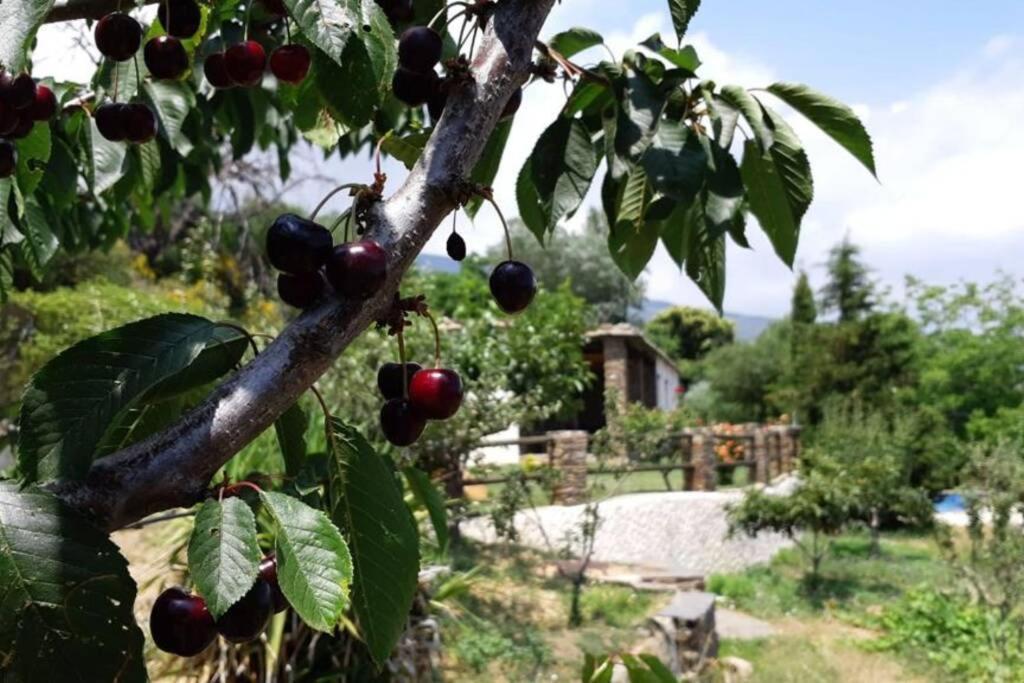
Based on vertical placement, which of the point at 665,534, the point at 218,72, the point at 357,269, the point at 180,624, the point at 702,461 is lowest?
the point at 665,534

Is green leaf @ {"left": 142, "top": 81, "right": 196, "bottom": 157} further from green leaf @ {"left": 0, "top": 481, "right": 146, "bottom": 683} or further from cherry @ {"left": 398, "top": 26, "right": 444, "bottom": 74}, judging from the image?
green leaf @ {"left": 0, "top": 481, "right": 146, "bottom": 683}

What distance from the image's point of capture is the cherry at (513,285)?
0.92 m

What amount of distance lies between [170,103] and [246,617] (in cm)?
135

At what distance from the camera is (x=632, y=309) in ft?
119

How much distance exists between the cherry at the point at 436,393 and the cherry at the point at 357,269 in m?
0.24

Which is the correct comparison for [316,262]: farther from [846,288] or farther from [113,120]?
[846,288]

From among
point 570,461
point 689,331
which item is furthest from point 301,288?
point 689,331

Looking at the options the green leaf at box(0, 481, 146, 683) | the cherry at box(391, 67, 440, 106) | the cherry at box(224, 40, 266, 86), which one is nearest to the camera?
the green leaf at box(0, 481, 146, 683)

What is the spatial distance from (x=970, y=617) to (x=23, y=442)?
818 cm

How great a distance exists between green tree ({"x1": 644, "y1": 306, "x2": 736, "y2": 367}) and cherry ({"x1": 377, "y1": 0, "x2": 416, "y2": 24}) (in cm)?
3511

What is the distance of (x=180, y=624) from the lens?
655 millimetres

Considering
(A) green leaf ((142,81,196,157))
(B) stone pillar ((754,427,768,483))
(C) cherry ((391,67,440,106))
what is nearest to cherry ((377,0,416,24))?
(C) cherry ((391,67,440,106))

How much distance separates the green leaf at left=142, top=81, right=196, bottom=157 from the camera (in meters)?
1.74

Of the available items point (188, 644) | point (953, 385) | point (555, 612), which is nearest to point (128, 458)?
point (188, 644)
